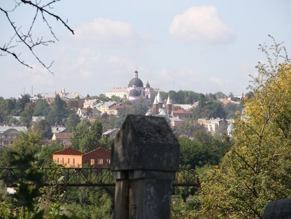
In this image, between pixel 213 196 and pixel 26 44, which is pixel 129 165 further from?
pixel 213 196

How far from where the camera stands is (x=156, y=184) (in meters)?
4.60

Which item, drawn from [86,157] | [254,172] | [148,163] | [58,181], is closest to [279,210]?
[148,163]

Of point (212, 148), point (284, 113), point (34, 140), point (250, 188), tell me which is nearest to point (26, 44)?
point (250, 188)

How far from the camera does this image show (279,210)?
4.14m

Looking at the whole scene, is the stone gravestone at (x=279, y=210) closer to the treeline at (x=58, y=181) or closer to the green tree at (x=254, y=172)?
the treeline at (x=58, y=181)

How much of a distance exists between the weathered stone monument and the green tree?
10.5 m

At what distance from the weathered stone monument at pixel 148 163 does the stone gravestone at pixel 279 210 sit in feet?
1.74

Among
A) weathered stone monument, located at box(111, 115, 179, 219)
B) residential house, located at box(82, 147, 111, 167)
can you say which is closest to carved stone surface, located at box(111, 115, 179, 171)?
weathered stone monument, located at box(111, 115, 179, 219)

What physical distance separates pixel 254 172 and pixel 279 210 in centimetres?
1210

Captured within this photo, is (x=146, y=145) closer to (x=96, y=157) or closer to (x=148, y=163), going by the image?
(x=148, y=163)

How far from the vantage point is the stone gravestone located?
13.4 feet

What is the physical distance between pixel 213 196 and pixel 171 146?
43.1 ft

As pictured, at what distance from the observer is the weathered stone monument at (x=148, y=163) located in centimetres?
456

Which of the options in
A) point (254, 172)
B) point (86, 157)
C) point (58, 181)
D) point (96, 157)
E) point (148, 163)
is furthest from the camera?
point (86, 157)
